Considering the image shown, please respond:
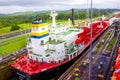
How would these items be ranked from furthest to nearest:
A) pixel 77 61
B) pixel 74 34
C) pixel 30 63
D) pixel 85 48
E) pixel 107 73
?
pixel 85 48 → pixel 74 34 → pixel 77 61 → pixel 30 63 → pixel 107 73

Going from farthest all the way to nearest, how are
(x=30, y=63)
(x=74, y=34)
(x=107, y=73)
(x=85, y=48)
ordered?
(x=85, y=48) < (x=74, y=34) < (x=30, y=63) < (x=107, y=73)

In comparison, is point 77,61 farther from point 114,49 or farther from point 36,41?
point 114,49

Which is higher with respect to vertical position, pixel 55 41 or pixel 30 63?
pixel 55 41

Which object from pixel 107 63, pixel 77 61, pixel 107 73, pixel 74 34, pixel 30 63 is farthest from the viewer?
pixel 74 34

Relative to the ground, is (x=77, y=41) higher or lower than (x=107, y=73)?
higher

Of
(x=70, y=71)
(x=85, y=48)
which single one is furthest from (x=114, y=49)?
(x=70, y=71)

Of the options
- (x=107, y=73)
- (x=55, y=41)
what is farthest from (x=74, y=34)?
(x=107, y=73)

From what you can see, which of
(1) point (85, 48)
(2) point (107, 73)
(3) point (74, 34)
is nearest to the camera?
(2) point (107, 73)

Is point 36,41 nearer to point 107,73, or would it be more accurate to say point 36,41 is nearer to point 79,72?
point 79,72

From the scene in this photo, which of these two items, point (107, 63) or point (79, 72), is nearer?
point (79, 72)
